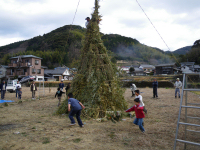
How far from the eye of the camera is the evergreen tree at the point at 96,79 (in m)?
6.82

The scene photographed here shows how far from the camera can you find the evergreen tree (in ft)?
22.4

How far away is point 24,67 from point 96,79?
5003 cm

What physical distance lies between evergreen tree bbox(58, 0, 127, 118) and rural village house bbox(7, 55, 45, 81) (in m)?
45.8

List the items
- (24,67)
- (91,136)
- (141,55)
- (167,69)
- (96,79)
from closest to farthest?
(91,136) < (96,79) < (24,67) < (167,69) < (141,55)

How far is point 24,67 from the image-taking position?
165 ft

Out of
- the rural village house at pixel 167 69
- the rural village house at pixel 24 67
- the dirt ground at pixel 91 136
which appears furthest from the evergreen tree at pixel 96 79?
the rural village house at pixel 167 69

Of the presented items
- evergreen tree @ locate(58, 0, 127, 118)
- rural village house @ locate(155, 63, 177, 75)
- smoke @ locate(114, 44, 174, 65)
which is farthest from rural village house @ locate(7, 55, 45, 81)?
smoke @ locate(114, 44, 174, 65)

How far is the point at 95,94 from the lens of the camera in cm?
685

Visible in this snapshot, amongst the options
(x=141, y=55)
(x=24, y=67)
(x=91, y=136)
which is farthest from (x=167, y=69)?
(x=141, y=55)

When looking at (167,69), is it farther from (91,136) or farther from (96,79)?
(91,136)

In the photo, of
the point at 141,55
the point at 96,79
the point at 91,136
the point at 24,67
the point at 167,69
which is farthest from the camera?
the point at 141,55

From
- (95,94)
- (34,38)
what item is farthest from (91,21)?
(34,38)

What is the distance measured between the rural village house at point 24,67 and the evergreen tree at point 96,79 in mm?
45832

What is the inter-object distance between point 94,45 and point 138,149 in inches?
211
